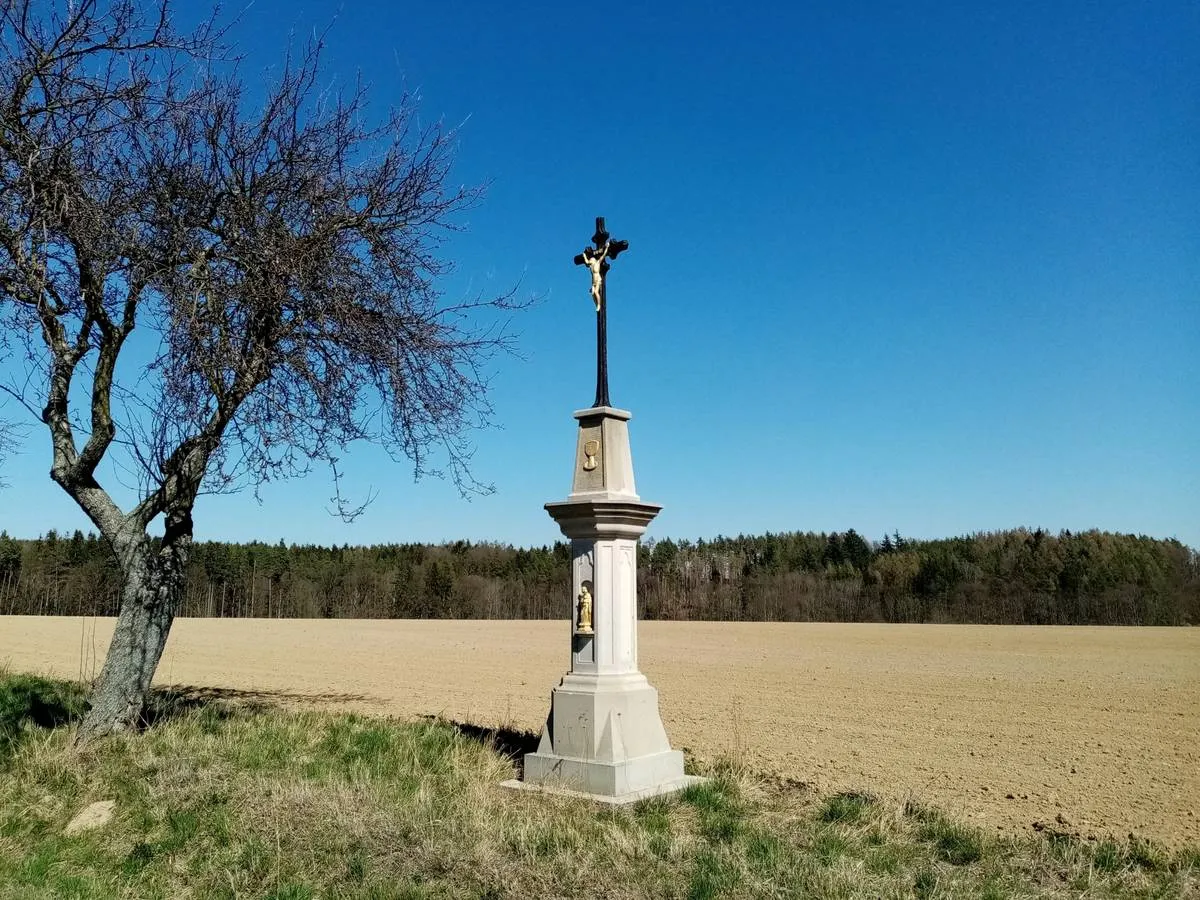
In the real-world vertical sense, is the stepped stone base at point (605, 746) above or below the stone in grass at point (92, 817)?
above

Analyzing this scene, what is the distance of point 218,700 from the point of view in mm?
14391

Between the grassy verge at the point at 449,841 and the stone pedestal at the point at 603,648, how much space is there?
520mm

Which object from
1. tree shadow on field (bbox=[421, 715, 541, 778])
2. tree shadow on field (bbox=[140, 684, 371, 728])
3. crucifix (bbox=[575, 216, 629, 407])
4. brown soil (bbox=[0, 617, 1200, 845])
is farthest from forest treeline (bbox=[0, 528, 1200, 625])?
crucifix (bbox=[575, 216, 629, 407])

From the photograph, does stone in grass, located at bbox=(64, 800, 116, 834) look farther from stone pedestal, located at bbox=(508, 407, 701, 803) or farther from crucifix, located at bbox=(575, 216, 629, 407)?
crucifix, located at bbox=(575, 216, 629, 407)

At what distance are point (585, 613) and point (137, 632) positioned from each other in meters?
5.00

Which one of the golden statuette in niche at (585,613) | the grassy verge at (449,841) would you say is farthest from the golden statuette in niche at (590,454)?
the grassy verge at (449,841)

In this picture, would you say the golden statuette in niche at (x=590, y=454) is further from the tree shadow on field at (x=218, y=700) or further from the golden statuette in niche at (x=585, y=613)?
the tree shadow on field at (x=218, y=700)

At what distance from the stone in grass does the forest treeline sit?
68.9 metres

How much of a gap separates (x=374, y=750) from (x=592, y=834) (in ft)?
11.0

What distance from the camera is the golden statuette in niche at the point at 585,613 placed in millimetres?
8461

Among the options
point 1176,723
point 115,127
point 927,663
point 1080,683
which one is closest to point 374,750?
point 115,127

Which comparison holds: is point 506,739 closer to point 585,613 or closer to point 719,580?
point 585,613

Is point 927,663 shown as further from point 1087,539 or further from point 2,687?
point 1087,539

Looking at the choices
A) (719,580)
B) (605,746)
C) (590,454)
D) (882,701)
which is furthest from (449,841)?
(719,580)
